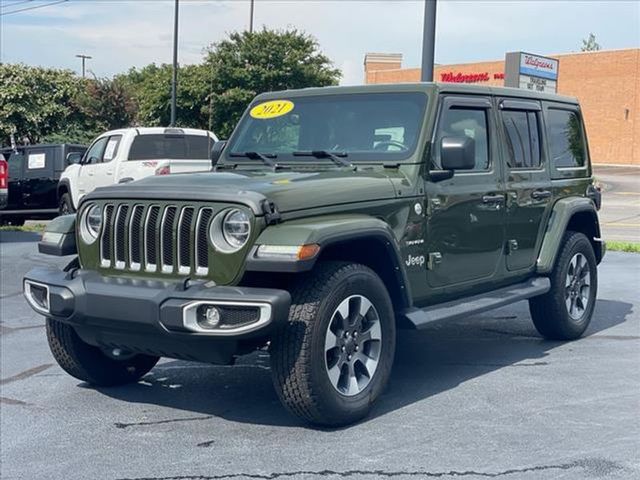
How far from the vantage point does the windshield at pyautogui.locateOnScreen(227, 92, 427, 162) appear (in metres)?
5.92

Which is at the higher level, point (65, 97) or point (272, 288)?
point (65, 97)

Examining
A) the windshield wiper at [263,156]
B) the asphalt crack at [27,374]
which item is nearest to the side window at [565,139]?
the windshield wiper at [263,156]

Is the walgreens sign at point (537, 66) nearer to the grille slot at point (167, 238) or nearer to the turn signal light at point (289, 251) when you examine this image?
the grille slot at point (167, 238)

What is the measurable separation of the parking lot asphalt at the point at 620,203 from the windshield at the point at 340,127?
1146 cm

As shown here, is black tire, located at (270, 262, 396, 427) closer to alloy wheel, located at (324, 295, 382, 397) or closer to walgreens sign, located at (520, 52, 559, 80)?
alloy wheel, located at (324, 295, 382, 397)

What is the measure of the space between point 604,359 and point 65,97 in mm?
35066

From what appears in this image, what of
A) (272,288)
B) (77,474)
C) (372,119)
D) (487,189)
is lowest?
(77,474)

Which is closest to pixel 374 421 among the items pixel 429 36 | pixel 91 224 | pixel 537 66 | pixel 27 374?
pixel 91 224

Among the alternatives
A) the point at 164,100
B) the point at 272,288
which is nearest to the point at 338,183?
the point at 272,288

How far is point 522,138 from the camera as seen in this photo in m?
6.96

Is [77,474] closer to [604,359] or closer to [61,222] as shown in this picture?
[61,222]

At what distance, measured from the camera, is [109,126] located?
3938 centimetres

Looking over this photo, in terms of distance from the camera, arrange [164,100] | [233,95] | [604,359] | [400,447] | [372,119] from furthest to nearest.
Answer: [164,100] → [233,95] → [604,359] → [372,119] → [400,447]

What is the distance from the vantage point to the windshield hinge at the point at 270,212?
4.67 metres
